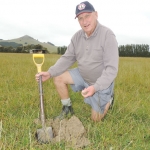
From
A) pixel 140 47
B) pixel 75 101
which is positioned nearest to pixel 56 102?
pixel 75 101

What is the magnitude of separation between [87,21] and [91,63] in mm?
607

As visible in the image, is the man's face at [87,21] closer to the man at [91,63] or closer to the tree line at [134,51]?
the man at [91,63]

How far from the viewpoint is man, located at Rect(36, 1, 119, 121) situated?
3432 millimetres

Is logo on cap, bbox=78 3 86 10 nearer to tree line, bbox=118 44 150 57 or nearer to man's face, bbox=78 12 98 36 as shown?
man's face, bbox=78 12 98 36

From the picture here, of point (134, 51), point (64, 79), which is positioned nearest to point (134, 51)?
point (134, 51)

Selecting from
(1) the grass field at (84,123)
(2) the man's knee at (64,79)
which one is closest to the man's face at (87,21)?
(2) the man's knee at (64,79)

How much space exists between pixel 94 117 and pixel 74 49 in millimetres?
1117

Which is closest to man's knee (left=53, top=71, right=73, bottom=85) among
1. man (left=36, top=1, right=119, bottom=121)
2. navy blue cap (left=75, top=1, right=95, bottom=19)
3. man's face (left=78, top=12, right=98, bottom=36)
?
man (left=36, top=1, right=119, bottom=121)

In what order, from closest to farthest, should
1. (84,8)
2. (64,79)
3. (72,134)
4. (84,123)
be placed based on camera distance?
(72,134) → (84,8) → (84,123) → (64,79)

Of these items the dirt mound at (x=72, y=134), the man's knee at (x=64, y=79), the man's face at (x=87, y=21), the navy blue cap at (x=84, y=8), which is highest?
the navy blue cap at (x=84, y=8)

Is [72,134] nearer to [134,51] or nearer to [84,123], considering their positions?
[84,123]

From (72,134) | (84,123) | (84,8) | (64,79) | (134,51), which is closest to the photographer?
(72,134)

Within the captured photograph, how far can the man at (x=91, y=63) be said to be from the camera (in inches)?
135

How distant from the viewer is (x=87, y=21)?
142 inches
